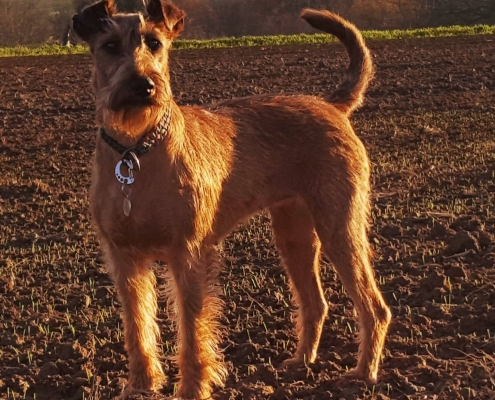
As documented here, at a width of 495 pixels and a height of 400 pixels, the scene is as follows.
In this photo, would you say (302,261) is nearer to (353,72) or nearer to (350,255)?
(350,255)

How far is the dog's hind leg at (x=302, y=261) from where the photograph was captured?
18.2 ft

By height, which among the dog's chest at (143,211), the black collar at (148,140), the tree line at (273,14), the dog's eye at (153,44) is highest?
the tree line at (273,14)

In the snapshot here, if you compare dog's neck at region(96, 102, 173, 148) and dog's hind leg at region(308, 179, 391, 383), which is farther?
dog's hind leg at region(308, 179, 391, 383)

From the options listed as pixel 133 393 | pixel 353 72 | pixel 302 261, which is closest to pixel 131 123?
pixel 133 393

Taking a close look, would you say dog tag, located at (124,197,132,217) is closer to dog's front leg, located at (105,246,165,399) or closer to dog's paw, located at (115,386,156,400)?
dog's front leg, located at (105,246,165,399)

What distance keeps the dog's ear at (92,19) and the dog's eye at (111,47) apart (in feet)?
0.44

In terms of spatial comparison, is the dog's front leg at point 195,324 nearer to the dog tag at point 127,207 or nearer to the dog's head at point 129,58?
the dog tag at point 127,207

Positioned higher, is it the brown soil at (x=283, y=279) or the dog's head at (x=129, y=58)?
the dog's head at (x=129, y=58)

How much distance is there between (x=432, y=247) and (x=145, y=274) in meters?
3.32

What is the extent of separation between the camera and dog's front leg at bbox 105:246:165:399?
473 centimetres

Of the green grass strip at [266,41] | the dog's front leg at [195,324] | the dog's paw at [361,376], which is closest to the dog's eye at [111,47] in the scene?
the dog's front leg at [195,324]

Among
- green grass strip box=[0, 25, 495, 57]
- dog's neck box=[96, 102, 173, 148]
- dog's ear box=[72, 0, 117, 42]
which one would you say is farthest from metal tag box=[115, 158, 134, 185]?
green grass strip box=[0, 25, 495, 57]

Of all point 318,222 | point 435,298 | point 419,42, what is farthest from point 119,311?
point 419,42

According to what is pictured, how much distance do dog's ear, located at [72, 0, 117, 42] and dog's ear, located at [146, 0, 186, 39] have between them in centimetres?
26
